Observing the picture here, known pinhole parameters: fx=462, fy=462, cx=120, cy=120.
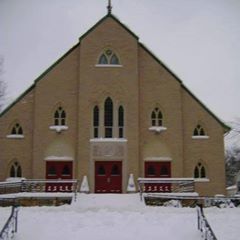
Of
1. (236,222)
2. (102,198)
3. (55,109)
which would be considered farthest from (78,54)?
(236,222)

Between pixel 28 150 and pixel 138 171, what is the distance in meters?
7.39

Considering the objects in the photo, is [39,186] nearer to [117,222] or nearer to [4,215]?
[4,215]

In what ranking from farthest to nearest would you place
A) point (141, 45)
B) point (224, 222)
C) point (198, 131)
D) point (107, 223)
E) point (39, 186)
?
point (141, 45), point (198, 131), point (39, 186), point (224, 222), point (107, 223)

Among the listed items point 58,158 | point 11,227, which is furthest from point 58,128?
point 11,227

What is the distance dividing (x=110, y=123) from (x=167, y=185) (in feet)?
18.0

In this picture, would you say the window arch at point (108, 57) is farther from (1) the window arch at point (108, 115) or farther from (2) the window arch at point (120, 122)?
(2) the window arch at point (120, 122)

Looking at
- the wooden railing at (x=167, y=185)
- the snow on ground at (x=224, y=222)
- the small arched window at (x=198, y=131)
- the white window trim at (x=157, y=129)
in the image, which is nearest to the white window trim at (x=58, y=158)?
the wooden railing at (x=167, y=185)

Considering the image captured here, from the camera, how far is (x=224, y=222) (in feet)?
61.5

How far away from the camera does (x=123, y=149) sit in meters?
29.9

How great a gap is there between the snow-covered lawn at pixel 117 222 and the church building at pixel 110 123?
6560mm

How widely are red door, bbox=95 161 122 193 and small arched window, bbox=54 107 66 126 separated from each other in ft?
12.0

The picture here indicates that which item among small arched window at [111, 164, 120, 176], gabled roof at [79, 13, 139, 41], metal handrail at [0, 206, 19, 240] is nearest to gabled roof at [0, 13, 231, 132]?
gabled roof at [79, 13, 139, 41]

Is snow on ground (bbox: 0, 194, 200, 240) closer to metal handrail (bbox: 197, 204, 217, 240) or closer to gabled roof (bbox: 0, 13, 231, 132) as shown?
metal handrail (bbox: 197, 204, 217, 240)

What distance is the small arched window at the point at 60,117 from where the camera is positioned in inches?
1209
